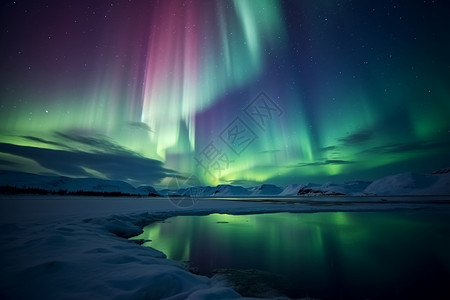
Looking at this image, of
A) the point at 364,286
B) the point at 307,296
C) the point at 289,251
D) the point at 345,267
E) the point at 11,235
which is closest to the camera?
the point at 307,296

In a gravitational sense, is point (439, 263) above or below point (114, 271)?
below

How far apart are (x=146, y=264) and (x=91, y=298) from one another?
7.78 ft

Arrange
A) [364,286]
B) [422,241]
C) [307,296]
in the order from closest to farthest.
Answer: [307,296]
[364,286]
[422,241]

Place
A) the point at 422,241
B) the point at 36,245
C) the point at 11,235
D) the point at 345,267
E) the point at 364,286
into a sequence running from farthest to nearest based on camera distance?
the point at 422,241, the point at 11,235, the point at 345,267, the point at 36,245, the point at 364,286

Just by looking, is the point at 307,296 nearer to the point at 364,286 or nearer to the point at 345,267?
the point at 364,286

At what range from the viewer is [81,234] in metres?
10.1

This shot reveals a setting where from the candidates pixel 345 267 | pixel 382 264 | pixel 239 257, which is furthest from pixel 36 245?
pixel 382 264

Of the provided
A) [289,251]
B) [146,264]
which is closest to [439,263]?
[289,251]

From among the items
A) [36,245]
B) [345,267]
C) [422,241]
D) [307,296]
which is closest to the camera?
[307,296]

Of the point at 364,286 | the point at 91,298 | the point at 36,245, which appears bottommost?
the point at 364,286

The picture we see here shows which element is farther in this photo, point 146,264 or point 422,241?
point 422,241

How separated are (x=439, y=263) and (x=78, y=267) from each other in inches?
523

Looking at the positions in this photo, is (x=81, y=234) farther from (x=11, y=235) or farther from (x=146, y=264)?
(x=146, y=264)

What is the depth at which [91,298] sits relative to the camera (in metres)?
4.65
